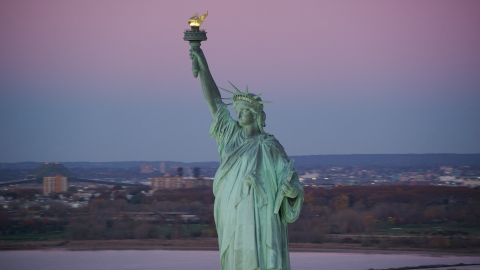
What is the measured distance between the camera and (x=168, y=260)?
19344 millimetres

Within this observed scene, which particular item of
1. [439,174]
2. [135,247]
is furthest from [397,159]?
[135,247]

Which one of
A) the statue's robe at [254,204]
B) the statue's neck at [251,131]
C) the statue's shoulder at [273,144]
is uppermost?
the statue's neck at [251,131]

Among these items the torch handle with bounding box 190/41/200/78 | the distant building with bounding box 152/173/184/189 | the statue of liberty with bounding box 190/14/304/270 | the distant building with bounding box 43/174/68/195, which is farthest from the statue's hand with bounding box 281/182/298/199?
the distant building with bounding box 43/174/68/195

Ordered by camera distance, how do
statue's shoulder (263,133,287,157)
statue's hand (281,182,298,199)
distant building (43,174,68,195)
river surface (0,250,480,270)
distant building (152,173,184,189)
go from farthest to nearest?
distant building (43,174,68,195) < distant building (152,173,184,189) < river surface (0,250,480,270) < statue's shoulder (263,133,287,157) < statue's hand (281,182,298,199)

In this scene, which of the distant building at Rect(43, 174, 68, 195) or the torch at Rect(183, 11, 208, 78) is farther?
the distant building at Rect(43, 174, 68, 195)

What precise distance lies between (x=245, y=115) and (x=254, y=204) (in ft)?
2.56

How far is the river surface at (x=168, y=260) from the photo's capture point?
18.7 meters

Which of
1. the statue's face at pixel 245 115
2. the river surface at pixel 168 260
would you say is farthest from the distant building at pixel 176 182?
the statue's face at pixel 245 115

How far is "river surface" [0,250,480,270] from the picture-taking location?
61.3 feet

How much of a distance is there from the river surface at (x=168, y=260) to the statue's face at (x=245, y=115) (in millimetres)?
9243

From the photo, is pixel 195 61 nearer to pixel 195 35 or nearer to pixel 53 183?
pixel 195 35

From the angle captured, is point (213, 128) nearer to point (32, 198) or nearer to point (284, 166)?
point (284, 166)

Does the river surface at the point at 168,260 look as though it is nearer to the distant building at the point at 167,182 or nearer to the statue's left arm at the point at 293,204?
the distant building at the point at 167,182

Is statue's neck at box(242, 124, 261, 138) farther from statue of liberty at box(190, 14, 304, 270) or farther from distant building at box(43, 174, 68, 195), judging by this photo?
distant building at box(43, 174, 68, 195)
